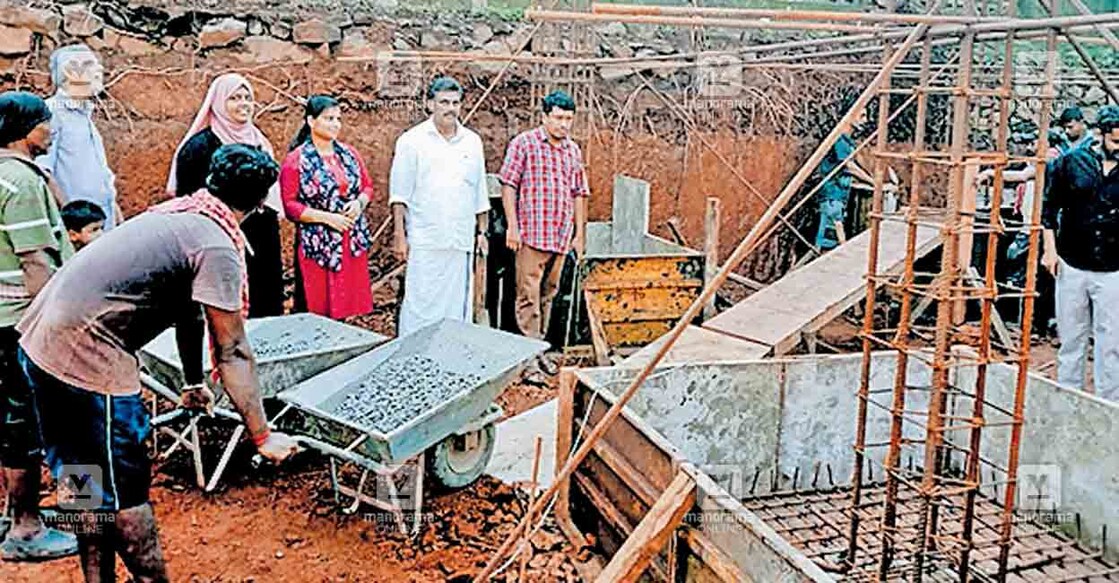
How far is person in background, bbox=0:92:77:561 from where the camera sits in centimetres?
366

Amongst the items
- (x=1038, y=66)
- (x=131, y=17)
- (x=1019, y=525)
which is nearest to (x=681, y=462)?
(x=1019, y=525)

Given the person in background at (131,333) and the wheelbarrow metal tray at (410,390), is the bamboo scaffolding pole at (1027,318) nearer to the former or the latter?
the wheelbarrow metal tray at (410,390)

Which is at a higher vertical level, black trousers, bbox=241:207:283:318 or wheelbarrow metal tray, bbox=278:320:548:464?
black trousers, bbox=241:207:283:318

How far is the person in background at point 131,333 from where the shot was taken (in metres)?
2.96

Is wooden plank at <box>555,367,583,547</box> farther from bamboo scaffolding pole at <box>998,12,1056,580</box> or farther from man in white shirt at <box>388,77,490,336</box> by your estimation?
man in white shirt at <box>388,77,490,336</box>

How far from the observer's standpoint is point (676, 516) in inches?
120

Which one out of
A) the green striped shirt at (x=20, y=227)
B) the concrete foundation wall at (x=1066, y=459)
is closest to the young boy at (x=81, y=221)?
the green striped shirt at (x=20, y=227)

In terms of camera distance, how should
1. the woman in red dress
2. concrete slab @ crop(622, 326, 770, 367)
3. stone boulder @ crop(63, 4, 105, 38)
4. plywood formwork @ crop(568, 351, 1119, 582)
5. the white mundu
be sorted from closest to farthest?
plywood formwork @ crop(568, 351, 1119, 582)
the woman in red dress
concrete slab @ crop(622, 326, 770, 367)
the white mundu
stone boulder @ crop(63, 4, 105, 38)

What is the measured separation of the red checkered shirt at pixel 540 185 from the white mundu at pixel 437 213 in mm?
491

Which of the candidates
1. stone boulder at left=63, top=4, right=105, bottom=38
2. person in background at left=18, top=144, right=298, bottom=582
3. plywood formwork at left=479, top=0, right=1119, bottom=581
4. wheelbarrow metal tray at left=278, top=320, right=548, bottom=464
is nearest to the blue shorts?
person in background at left=18, top=144, right=298, bottom=582

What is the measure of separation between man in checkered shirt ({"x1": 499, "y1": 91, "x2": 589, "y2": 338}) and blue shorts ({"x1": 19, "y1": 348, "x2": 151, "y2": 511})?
3453 mm

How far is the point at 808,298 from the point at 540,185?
182cm

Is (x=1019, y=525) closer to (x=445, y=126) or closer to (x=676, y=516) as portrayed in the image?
(x=676, y=516)

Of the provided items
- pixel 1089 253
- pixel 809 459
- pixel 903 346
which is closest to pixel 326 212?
pixel 809 459
